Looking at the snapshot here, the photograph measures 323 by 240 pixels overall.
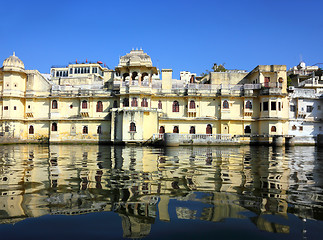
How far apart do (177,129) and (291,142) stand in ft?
44.5

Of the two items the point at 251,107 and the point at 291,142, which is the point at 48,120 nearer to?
the point at 251,107

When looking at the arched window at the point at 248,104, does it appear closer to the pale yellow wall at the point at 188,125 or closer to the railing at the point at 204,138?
the pale yellow wall at the point at 188,125

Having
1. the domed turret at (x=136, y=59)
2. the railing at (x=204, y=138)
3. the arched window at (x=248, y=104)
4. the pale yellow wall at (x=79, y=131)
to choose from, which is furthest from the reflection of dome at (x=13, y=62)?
the arched window at (x=248, y=104)

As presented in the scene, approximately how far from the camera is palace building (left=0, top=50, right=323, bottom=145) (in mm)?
35062

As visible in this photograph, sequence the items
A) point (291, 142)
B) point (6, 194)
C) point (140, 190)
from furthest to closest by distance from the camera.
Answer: point (291, 142) < point (140, 190) < point (6, 194)

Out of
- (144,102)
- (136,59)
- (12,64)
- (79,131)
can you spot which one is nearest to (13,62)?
(12,64)

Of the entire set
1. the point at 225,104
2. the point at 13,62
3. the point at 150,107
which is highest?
the point at 13,62

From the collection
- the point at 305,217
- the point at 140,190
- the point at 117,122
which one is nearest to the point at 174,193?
the point at 140,190

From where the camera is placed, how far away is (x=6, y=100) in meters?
36.7

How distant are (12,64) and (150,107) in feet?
61.7

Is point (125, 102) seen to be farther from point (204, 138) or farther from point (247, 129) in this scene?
point (247, 129)

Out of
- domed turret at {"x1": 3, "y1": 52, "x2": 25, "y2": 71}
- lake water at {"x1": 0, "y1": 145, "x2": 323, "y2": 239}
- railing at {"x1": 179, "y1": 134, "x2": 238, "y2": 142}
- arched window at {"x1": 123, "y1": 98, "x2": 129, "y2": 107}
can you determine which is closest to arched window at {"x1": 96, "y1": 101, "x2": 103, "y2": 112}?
arched window at {"x1": 123, "y1": 98, "x2": 129, "y2": 107}

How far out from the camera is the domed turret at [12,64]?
3681 cm

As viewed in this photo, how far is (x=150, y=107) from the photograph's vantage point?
3516cm
